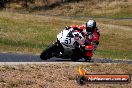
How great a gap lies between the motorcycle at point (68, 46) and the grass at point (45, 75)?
1.57 metres

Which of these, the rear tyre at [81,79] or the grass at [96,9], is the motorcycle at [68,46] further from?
the grass at [96,9]

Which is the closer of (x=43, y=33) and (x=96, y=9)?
(x=43, y=33)

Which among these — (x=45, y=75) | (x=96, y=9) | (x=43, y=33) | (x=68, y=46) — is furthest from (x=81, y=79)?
(x=96, y=9)

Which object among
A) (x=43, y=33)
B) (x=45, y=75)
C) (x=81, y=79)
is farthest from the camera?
(x=43, y=33)

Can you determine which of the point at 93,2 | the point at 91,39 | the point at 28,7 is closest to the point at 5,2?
the point at 28,7

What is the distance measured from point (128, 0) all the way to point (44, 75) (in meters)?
63.7

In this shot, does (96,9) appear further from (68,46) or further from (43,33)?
(68,46)

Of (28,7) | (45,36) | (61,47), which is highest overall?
(61,47)

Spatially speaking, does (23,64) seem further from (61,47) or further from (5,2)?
(5,2)

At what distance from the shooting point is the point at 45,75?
45.2ft

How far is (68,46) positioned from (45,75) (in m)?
3.80

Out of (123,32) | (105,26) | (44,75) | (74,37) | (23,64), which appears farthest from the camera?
(105,26)

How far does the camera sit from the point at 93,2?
250 feet

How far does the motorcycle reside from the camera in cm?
1730
